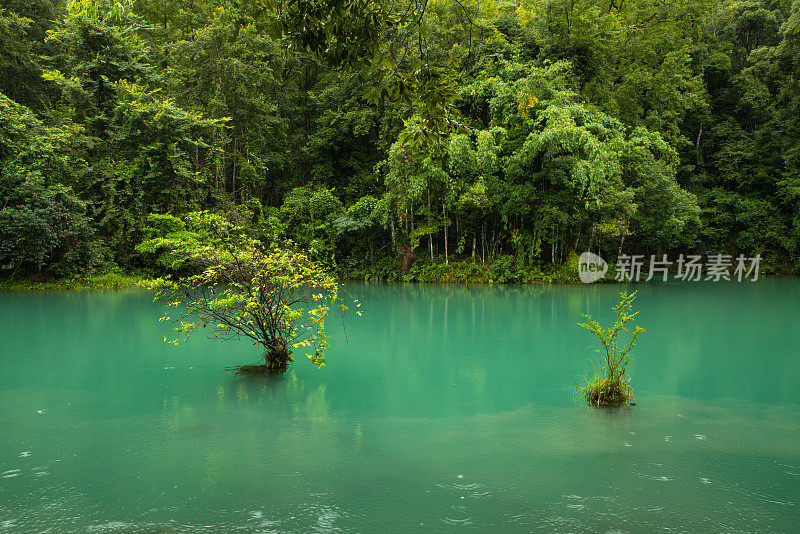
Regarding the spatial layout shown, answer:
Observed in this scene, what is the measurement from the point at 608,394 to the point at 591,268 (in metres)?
13.1

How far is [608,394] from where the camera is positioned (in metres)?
5.31

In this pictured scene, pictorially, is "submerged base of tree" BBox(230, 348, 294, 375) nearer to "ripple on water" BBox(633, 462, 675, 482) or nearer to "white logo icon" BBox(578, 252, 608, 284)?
"ripple on water" BBox(633, 462, 675, 482)

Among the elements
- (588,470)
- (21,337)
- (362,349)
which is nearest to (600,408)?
(588,470)

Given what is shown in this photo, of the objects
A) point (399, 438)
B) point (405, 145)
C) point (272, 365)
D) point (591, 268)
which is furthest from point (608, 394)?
point (405, 145)

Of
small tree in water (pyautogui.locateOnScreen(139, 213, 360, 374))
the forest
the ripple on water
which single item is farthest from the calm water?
the forest

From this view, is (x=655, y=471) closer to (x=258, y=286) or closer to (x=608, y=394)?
(x=608, y=394)

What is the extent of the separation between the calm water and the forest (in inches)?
341

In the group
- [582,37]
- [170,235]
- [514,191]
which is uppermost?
[582,37]

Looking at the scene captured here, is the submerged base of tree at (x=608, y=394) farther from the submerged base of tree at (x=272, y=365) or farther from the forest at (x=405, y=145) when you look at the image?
the forest at (x=405, y=145)

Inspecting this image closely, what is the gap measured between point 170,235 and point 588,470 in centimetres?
1577

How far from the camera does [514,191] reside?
56.3 feet

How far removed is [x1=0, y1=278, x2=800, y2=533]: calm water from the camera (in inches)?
124

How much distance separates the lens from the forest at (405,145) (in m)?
16.2

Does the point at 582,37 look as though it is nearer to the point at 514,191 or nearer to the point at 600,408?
the point at 514,191
